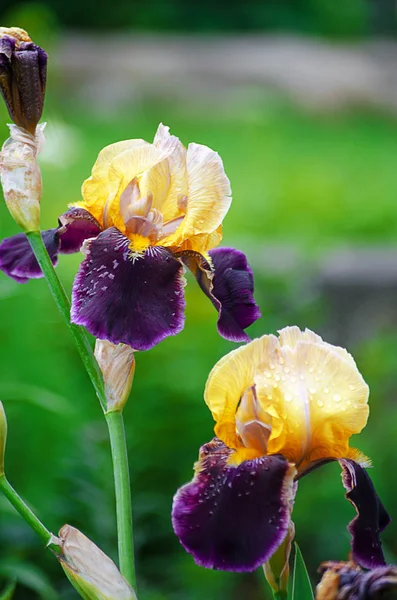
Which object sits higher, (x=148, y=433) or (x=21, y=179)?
(x=21, y=179)

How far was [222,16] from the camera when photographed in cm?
1069

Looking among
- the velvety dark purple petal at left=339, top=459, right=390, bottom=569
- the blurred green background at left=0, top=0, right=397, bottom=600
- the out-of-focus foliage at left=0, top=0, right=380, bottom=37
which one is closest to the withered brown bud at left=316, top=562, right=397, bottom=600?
the velvety dark purple petal at left=339, top=459, right=390, bottom=569

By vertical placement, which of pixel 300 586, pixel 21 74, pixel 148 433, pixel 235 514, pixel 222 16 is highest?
pixel 21 74

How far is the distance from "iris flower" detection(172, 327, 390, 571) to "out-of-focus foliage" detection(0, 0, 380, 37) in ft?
34.5

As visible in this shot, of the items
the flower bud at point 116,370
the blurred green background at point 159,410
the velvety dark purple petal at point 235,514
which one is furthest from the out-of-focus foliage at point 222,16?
the velvety dark purple petal at point 235,514

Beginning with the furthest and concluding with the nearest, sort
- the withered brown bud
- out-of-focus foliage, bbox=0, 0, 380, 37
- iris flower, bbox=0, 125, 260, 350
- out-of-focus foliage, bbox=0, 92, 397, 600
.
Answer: out-of-focus foliage, bbox=0, 0, 380, 37 < out-of-focus foliage, bbox=0, 92, 397, 600 < iris flower, bbox=0, 125, 260, 350 < the withered brown bud

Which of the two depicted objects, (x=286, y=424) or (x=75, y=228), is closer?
(x=286, y=424)

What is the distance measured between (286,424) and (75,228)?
0.86ft

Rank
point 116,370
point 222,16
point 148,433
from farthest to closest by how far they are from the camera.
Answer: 1. point 222,16
2. point 148,433
3. point 116,370

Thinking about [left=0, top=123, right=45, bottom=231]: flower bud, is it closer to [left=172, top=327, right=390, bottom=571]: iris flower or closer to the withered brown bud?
[left=172, top=327, right=390, bottom=571]: iris flower

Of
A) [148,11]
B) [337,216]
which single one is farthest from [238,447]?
[148,11]

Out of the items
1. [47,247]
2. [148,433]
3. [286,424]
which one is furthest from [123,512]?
[148,433]

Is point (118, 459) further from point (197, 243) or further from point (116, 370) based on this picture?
Answer: point (197, 243)

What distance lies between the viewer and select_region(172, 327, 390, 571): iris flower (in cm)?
63
